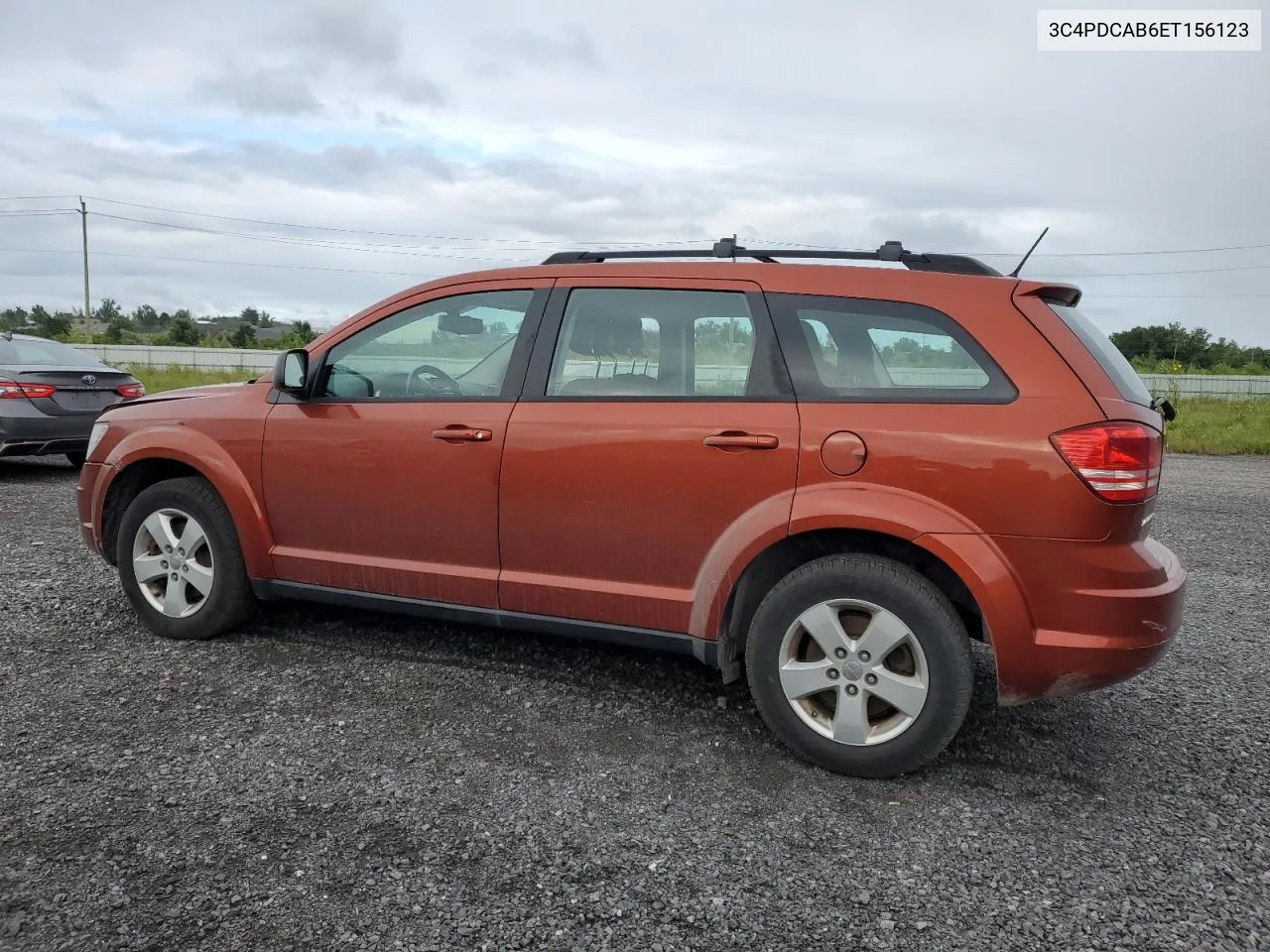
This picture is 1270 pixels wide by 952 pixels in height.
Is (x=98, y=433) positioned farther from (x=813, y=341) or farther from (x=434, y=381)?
(x=813, y=341)

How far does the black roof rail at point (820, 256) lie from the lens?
3.36m

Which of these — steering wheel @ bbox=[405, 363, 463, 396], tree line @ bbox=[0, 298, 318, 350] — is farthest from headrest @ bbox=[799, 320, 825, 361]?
tree line @ bbox=[0, 298, 318, 350]

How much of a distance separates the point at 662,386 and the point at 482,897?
187 cm

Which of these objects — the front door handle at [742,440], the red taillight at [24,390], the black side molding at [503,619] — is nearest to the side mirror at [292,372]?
the black side molding at [503,619]

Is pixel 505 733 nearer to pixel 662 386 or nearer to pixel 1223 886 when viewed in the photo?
pixel 662 386

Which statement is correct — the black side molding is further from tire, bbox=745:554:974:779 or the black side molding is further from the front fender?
tire, bbox=745:554:974:779

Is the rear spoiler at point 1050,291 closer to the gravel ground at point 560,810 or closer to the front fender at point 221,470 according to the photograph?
the gravel ground at point 560,810

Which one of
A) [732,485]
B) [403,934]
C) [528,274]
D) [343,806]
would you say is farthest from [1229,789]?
[528,274]

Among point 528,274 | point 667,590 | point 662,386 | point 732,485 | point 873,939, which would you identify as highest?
point 528,274

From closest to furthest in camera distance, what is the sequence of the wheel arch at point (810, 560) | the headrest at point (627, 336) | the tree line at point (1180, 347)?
1. the wheel arch at point (810, 560)
2. the headrest at point (627, 336)
3. the tree line at point (1180, 347)

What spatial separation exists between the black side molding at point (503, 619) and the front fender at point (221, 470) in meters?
0.14

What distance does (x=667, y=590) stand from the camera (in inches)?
135

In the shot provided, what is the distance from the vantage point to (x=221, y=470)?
4219 millimetres

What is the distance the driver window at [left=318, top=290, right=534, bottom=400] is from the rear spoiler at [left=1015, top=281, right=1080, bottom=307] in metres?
1.89
